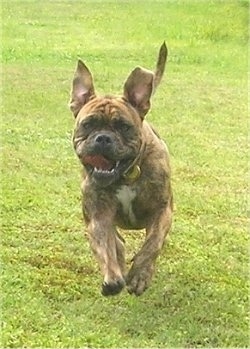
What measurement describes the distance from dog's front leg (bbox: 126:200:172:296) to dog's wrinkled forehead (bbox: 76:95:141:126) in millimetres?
599

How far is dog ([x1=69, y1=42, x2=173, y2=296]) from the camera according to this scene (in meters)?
5.75

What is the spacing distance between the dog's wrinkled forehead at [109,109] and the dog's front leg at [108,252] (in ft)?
1.96

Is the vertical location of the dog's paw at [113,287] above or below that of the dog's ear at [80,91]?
below

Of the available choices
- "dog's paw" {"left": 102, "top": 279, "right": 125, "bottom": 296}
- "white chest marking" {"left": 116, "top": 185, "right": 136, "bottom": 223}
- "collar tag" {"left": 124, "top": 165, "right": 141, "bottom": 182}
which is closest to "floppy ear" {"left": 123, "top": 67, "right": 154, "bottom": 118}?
"collar tag" {"left": 124, "top": 165, "right": 141, "bottom": 182}

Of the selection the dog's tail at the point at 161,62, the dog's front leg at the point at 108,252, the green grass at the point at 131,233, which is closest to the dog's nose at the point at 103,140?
the dog's front leg at the point at 108,252

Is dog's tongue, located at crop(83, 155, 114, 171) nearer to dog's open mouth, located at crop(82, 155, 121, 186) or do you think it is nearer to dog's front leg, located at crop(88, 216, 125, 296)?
dog's open mouth, located at crop(82, 155, 121, 186)

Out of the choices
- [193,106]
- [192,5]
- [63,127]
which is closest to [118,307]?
[63,127]

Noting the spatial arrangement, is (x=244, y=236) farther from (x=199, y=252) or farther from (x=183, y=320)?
(x=183, y=320)

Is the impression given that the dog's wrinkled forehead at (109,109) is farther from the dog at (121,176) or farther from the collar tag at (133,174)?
the collar tag at (133,174)

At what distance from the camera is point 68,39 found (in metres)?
19.3

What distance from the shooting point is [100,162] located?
585 centimetres

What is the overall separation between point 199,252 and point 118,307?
1.26 metres

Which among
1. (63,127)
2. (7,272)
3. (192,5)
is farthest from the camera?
(192,5)

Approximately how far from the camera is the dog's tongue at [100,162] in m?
5.82
